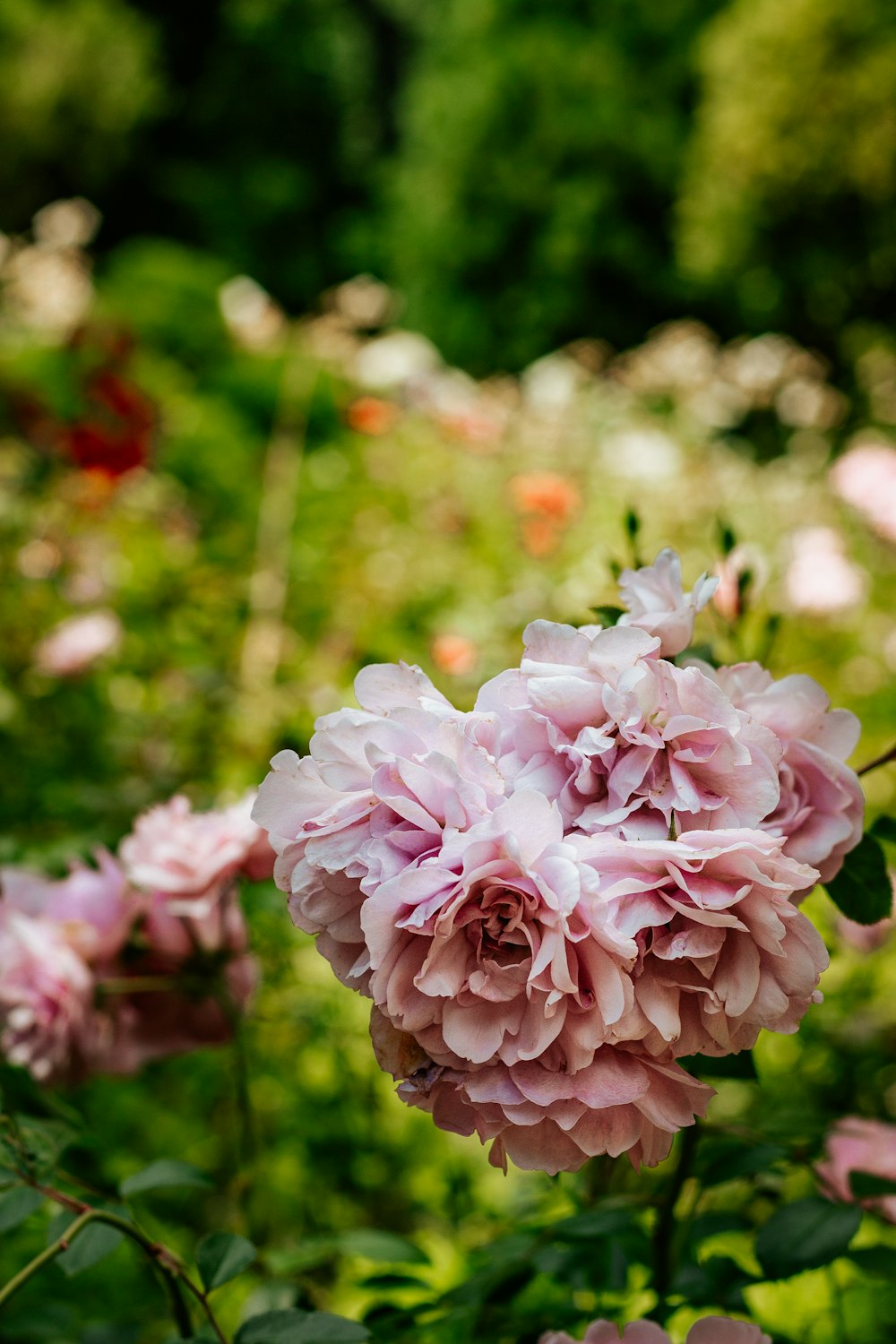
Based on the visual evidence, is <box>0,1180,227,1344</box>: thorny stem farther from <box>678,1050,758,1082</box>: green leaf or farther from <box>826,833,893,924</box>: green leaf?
<box>826,833,893,924</box>: green leaf

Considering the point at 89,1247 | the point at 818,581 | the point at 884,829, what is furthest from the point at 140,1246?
the point at 818,581

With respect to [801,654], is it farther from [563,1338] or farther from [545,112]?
[545,112]

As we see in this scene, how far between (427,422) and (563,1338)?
356 centimetres

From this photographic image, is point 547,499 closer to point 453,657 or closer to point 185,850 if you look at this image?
point 453,657

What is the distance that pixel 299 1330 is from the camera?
0.49 meters

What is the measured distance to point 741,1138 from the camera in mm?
717

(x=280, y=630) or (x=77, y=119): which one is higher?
(x=280, y=630)

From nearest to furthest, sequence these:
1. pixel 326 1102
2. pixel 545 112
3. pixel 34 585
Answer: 1. pixel 326 1102
2. pixel 34 585
3. pixel 545 112

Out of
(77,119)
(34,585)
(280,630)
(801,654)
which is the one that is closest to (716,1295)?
(34,585)

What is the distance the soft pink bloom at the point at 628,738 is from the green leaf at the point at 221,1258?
0.27 meters

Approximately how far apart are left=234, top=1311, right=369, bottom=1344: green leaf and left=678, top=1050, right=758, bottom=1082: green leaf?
0.18m

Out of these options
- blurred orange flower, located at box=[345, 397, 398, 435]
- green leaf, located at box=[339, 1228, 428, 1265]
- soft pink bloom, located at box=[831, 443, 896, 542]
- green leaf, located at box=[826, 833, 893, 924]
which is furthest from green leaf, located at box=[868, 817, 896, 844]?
blurred orange flower, located at box=[345, 397, 398, 435]

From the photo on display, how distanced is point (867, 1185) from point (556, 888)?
36 centimetres

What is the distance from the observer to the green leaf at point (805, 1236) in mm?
561
